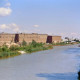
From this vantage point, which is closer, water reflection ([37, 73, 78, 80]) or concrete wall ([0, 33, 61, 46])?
water reflection ([37, 73, 78, 80])

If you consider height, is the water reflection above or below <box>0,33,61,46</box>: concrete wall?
below

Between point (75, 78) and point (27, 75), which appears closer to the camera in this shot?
point (75, 78)

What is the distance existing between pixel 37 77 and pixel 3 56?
656 centimetres

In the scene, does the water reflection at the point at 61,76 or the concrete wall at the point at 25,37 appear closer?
the water reflection at the point at 61,76

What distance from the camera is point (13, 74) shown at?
709 centimetres

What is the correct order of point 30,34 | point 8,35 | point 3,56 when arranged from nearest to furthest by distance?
point 3,56, point 8,35, point 30,34

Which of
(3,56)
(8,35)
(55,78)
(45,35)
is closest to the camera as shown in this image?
→ (55,78)

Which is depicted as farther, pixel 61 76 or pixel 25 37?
pixel 25 37

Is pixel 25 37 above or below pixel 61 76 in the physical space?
above

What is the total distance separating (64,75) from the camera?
6.75 metres

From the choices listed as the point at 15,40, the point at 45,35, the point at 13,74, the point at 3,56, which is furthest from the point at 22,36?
the point at 13,74

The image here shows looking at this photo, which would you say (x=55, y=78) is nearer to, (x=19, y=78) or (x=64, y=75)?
(x=64, y=75)

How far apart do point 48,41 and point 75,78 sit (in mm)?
31882

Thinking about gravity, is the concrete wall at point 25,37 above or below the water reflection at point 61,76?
above
